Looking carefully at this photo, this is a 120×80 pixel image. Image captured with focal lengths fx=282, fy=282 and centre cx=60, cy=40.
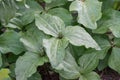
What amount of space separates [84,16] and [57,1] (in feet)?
0.85

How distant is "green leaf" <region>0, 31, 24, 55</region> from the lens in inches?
61.7

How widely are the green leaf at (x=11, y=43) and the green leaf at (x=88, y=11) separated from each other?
0.36m

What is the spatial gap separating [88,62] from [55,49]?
0.74 ft

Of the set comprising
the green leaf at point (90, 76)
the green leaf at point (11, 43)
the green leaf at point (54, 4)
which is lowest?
the green leaf at point (90, 76)

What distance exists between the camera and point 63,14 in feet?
5.69

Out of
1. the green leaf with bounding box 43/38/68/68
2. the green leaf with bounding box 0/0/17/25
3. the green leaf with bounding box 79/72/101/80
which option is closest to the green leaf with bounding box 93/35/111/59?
the green leaf with bounding box 79/72/101/80

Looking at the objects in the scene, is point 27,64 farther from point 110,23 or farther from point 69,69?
point 110,23

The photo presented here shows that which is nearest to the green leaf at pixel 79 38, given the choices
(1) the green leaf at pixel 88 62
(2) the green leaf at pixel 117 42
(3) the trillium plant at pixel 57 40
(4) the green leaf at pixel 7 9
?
(3) the trillium plant at pixel 57 40

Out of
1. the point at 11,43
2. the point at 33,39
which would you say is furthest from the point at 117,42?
the point at 11,43

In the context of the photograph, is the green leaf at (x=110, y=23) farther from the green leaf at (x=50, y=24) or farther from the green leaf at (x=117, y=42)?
the green leaf at (x=50, y=24)

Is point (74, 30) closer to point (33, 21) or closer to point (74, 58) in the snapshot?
point (74, 58)

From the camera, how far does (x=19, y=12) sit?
1.76 m

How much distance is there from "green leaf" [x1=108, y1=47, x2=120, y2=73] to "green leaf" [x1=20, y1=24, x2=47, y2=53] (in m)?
0.40

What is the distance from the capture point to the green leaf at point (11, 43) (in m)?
1.57
